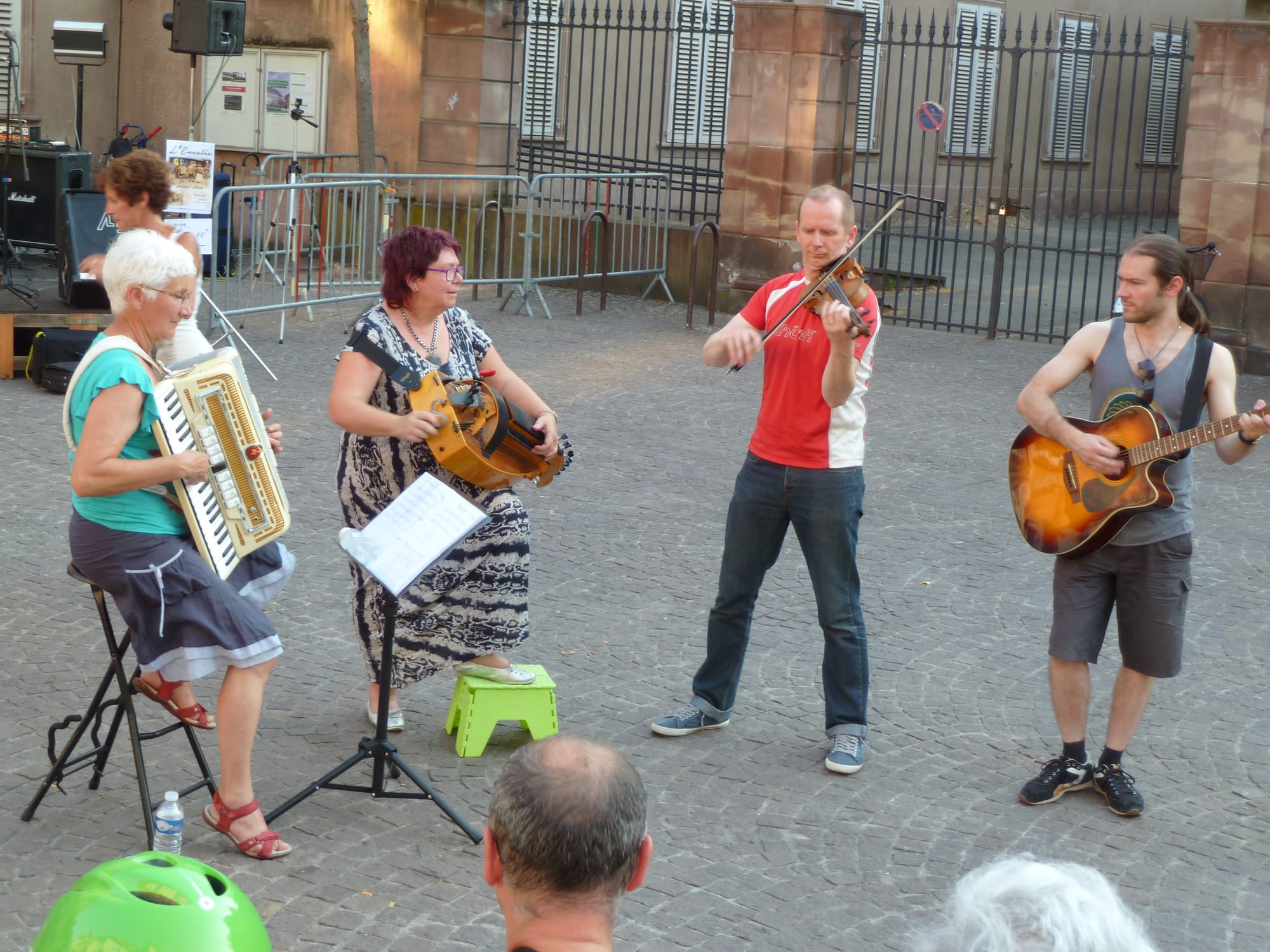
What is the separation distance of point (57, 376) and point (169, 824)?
23.5ft

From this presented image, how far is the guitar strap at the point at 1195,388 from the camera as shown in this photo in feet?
15.3

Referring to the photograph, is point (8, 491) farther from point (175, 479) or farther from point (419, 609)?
point (175, 479)

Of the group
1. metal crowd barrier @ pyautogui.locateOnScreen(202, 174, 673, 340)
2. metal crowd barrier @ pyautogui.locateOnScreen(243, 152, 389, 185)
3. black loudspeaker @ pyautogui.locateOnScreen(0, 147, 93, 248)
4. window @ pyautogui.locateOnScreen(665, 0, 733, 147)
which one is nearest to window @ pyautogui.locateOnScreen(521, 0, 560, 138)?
metal crowd barrier @ pyautogui.locateOnScreen(202, 174, 673, 340)

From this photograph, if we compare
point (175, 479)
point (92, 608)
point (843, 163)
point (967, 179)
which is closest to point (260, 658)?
point (175, 479)

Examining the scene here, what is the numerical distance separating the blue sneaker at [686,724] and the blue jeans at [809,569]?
0.11 feet

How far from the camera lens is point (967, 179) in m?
25.6

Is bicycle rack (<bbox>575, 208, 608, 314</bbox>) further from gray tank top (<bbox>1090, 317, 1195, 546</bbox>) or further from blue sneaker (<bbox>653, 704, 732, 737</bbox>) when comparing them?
gray tank top (<bbox>1090, 317, 1195, 546</bbox>)

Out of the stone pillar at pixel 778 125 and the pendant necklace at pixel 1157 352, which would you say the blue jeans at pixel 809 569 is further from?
the stone pillar at pixel 778 125

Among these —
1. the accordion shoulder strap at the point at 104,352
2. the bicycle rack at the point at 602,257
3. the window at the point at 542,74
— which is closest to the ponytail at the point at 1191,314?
the accordion shoulder strap at the point at 104,352

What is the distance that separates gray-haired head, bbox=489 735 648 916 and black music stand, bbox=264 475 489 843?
2045 mm

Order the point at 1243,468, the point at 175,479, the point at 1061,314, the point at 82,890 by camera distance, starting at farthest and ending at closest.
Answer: the point at 1061,314 → the point at 1243,468 → the point at 175,479 → the point at 82,890

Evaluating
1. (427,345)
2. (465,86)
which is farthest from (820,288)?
(465,86)

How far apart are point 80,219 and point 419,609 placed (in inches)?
299

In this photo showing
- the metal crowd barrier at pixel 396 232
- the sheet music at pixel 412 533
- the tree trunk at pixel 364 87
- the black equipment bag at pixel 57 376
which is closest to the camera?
the sheet music at pixel 412 533
